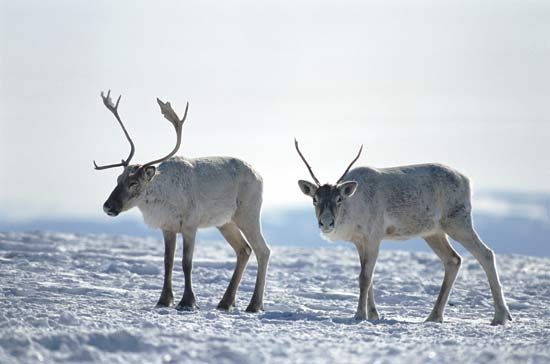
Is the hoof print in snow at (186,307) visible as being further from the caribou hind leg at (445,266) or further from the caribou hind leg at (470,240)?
the caribou hind leg at (470,240)

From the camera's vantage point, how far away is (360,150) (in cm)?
1327

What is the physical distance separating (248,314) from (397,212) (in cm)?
240

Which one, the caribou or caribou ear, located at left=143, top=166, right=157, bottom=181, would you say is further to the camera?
caribou ear, located at left=143, top=166, right=157, bottom=181

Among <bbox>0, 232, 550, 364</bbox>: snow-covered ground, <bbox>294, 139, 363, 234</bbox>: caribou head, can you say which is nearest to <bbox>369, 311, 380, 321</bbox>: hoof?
<bbox>0, 232, 550, 364</bbox>: snow-covered ground

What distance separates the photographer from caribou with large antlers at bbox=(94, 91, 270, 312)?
528 inches

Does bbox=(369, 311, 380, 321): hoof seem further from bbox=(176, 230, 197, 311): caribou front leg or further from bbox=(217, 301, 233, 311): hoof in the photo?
bbox=(176, 230, 197, 311): caribou front leg

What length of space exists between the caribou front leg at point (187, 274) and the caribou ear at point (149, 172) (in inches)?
34.4

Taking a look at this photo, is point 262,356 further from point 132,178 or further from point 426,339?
point 132,178

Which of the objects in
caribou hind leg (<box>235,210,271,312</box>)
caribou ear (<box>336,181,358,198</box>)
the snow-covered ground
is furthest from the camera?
caribou hind leg (<box>235,210,271,312</box>)

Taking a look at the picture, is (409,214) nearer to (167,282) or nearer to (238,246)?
(238,246)

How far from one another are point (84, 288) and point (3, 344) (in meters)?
6.01

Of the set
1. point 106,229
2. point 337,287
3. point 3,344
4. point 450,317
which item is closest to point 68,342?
point 3,344

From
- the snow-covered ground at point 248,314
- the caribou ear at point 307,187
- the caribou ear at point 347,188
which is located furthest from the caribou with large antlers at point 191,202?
the caribou ear at point 347,188

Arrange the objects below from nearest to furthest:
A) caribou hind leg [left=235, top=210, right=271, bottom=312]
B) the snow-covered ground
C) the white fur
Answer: the snow-covered ground, the white fur, caribou hind leg [left=235, top=210, right=271, bottom=312]
